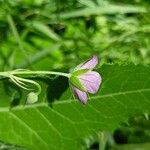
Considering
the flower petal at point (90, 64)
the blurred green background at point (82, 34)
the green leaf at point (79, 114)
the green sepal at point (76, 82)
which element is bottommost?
the green leaf at point (79, 114)

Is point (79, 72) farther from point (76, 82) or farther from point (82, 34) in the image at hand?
point (82, 34)

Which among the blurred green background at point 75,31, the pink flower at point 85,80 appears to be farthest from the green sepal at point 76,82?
the blurred green background at point 75,31

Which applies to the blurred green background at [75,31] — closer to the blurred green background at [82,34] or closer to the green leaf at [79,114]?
the blurred green background at [82,34]

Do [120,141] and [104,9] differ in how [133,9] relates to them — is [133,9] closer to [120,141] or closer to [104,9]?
[104,9]

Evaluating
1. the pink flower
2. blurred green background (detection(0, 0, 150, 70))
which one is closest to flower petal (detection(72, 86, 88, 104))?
the pink flower

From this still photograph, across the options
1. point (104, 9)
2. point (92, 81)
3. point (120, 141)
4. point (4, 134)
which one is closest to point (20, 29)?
point (104, 9)
